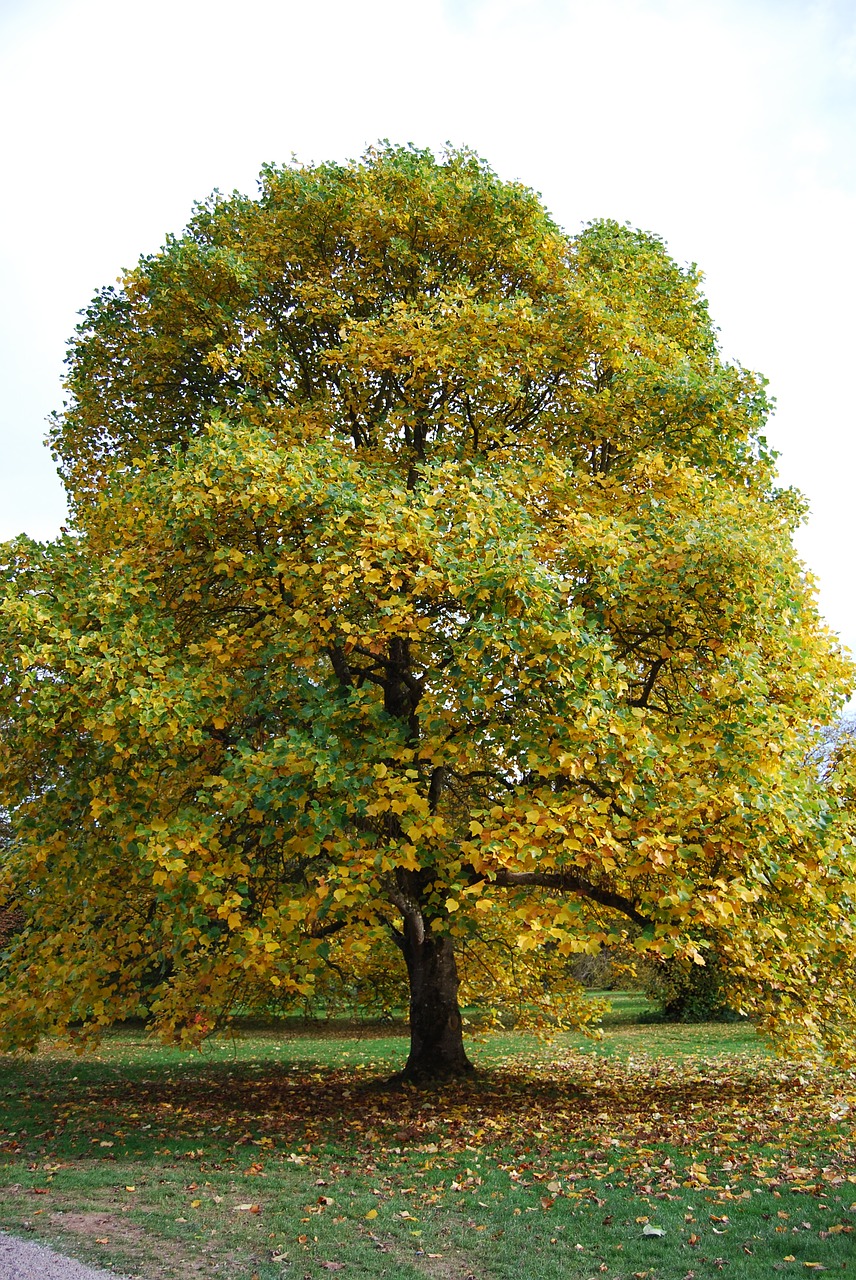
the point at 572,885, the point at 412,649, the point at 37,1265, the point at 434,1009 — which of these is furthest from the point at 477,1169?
the point at 412,649

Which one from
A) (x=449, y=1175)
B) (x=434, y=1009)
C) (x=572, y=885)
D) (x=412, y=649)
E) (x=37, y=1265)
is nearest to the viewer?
Result: (x=37, y=1265)

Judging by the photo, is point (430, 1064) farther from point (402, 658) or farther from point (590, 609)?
point (590, 609)

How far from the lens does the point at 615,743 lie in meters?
7.21

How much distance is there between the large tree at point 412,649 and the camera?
742 cm

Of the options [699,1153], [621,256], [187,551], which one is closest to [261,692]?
[187,551]

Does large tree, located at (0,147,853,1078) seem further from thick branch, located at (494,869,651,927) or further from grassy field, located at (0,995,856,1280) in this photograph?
grassy field, located at (0,995,856,1280)

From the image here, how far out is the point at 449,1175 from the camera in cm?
728

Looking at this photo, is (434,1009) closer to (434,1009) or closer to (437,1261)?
(434,1009)

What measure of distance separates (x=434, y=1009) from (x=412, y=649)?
4.95 m

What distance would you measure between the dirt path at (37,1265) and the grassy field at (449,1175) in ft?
0.61

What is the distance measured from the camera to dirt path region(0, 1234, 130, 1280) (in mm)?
4988

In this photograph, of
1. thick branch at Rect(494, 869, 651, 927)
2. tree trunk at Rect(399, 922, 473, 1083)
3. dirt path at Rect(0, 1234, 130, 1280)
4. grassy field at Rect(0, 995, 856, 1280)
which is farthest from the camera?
tree trunk at Rect(399, 922, 473, 1083)

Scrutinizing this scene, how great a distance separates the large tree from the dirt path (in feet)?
7.77

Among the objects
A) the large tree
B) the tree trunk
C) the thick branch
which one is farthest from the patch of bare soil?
the tree trunk
